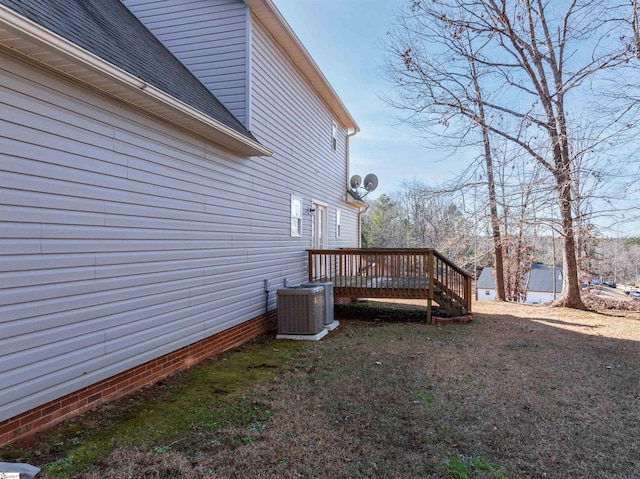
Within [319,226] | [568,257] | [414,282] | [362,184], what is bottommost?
[414,282]

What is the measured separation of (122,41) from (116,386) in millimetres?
4131

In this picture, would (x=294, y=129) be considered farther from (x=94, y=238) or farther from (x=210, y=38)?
(x=94, y=238)

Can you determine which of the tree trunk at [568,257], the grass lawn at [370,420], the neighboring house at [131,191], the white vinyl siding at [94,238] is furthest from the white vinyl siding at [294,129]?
the tree trunk at [568,257]

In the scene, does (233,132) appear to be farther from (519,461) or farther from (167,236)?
(519,461)

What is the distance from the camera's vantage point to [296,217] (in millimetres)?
8820

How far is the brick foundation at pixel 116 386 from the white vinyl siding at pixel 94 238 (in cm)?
9

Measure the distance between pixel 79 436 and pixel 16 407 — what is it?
0.51 metres

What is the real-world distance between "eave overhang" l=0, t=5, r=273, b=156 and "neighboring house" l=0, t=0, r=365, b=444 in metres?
0.01

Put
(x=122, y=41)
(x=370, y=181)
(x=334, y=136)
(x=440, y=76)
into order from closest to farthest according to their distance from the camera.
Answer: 1. (x=122, y=41)
2. (x=440, y=76)
3. (x=334, y=136)
4. (x=370, y=181)

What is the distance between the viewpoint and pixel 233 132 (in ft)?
17.5

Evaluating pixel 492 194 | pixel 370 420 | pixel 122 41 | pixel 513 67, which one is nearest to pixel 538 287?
pixel 492 194

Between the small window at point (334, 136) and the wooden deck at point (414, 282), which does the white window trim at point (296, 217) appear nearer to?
the wooden deck at point (414, 282)

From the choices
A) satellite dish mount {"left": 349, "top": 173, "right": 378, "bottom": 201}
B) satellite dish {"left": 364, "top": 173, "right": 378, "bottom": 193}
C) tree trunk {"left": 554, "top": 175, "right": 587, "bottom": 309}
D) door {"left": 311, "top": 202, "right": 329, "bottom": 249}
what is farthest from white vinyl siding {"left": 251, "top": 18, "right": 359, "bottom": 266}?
tree trunk {"left": 554, "top": 175, "right": 587, "bottom": 309}

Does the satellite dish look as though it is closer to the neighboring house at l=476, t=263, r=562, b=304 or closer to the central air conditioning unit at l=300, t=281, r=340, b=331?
the central air conditioning unit at l=300, t=281, r=340, b=331
